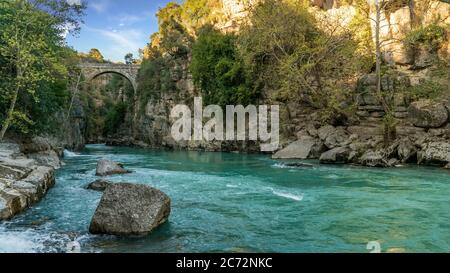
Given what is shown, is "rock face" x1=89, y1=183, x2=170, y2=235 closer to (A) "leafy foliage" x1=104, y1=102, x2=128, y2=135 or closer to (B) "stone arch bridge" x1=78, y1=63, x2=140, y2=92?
(B) "stone arch bridge" x1=78, y1=63, x2=140, y2=92

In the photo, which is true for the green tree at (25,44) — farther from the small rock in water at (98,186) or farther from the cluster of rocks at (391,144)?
the cluster of rocks at (391,144)

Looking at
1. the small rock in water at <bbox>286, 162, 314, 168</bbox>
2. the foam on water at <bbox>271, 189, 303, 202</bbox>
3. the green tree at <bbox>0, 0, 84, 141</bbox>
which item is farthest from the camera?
the small rock in water at <bbox>286, 162, 314, 168</bbox>

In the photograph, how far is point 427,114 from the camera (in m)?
24.2

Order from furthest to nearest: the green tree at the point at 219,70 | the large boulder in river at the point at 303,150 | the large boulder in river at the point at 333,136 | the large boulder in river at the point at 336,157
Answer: the green tree at the point at 219,70 < the large boulder in river at the point at 333,136 < the large boulder in river at the point at 303,150 < the large boulder in river at the point at 336,157

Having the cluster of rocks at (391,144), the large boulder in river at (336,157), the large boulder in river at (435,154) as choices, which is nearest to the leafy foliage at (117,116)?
the cluster of rocks at (391,144)

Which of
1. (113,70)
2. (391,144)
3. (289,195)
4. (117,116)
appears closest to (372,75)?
(391,144)

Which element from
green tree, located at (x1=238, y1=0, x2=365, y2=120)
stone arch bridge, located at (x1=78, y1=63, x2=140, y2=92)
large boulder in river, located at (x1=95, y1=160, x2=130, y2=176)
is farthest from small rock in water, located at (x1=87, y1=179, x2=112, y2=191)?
stone arch bridge, located at (x1=78, y1=63, x2=140, y2=92)

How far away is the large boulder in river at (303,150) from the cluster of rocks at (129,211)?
18.9 m

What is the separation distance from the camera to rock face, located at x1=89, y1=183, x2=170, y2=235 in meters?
8.20

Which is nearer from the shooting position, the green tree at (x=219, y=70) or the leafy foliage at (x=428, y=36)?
the leafy foliage at (x=428, y=36)

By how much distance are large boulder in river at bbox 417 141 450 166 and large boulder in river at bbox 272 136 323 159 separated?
7.01 meters

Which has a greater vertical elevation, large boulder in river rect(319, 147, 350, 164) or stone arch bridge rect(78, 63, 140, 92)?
stone arch bridge rect(78, 63, 140, 92)

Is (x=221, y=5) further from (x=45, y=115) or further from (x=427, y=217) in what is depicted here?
(x=427, y=217)

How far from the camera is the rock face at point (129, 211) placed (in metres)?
8.20
